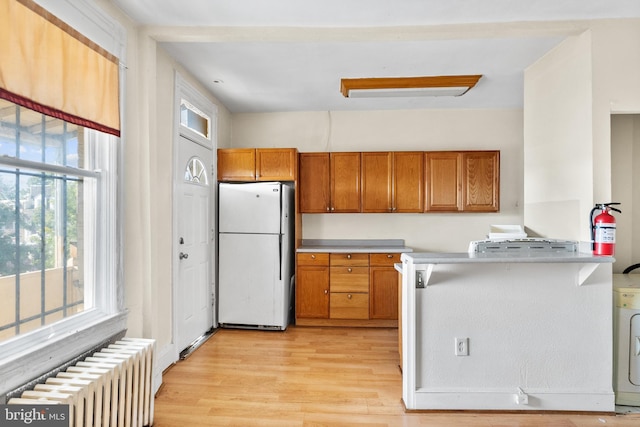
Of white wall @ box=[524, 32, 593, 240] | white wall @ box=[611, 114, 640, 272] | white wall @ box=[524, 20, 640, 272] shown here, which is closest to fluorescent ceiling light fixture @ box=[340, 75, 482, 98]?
white wall @ box=[524, 32, 593, 240]

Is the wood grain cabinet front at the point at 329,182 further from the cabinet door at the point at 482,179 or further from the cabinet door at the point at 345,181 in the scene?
the cabinet door at the point at 482,179

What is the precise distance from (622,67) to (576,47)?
322 mm

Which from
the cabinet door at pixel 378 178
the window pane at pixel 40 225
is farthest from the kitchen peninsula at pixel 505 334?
the window pane at pixel 40 225

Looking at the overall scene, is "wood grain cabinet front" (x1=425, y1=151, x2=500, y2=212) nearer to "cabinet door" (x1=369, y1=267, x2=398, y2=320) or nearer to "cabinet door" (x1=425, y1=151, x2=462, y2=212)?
"cabinet door" (x1=425, y1=151, x2=462, y2=212)

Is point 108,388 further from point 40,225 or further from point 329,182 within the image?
point 329,182

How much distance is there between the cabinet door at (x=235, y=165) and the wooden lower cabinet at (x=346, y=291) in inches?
48.4

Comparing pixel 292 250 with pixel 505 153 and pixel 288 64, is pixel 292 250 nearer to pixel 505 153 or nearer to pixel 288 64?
pixel 288 64

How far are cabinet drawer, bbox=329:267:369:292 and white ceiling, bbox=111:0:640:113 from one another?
2.05m

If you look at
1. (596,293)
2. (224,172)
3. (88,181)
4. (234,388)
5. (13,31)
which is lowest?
(234,388)

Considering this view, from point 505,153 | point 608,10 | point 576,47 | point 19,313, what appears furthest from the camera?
point 505,153

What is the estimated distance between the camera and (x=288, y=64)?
118 inches

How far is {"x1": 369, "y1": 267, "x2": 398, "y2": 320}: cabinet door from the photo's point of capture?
3828 mm

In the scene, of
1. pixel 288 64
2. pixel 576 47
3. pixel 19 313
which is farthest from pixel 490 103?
pixel 19 313

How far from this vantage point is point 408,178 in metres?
4.09
